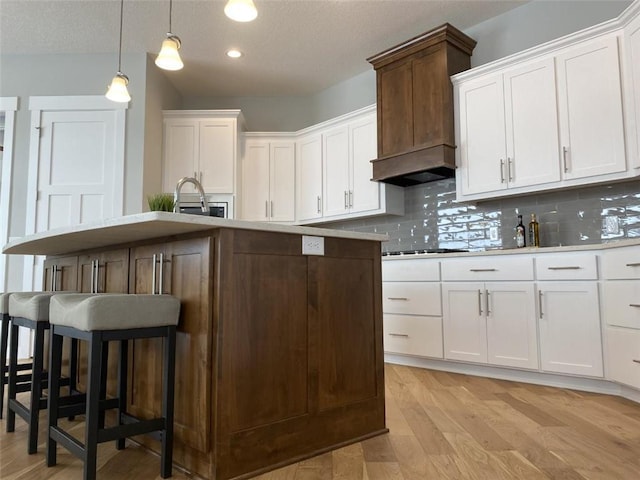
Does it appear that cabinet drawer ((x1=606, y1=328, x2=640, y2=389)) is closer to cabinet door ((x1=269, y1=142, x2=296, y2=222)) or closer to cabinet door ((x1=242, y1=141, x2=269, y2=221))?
cabinet door ((x1=269, y1=142, x2=296, y2=222))

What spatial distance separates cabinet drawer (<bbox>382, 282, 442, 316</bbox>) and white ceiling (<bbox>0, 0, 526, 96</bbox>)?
2.32 metres

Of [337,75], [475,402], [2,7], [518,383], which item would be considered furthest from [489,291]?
[2,7]

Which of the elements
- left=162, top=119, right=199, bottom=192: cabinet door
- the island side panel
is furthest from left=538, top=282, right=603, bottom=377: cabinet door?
left=162, top=119, right=199, bottom=192: cabinet door

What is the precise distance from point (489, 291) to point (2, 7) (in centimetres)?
453

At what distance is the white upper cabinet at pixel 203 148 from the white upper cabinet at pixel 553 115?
245 centimetres

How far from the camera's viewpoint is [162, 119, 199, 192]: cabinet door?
5086 millimetres

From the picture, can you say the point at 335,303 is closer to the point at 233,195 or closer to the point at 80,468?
the point at 80,468

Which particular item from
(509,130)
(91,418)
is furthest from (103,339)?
(509,130)

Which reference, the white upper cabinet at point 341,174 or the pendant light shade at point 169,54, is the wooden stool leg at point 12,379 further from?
the white upper cabinet at point 341,174

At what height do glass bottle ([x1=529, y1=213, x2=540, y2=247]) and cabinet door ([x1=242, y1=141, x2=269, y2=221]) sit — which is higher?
cabinet door ([x1=242, y1=141, x2=269, y2=221])

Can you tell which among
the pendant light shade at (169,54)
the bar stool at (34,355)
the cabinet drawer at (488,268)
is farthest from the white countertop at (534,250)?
the bar stool at (34,355)

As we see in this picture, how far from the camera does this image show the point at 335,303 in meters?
2.02

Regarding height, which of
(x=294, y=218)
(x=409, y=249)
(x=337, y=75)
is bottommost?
(x=409, y=249)

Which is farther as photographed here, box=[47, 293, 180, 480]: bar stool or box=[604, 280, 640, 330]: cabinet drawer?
box=[604, 280, 640, 330]: cabinet drawer
